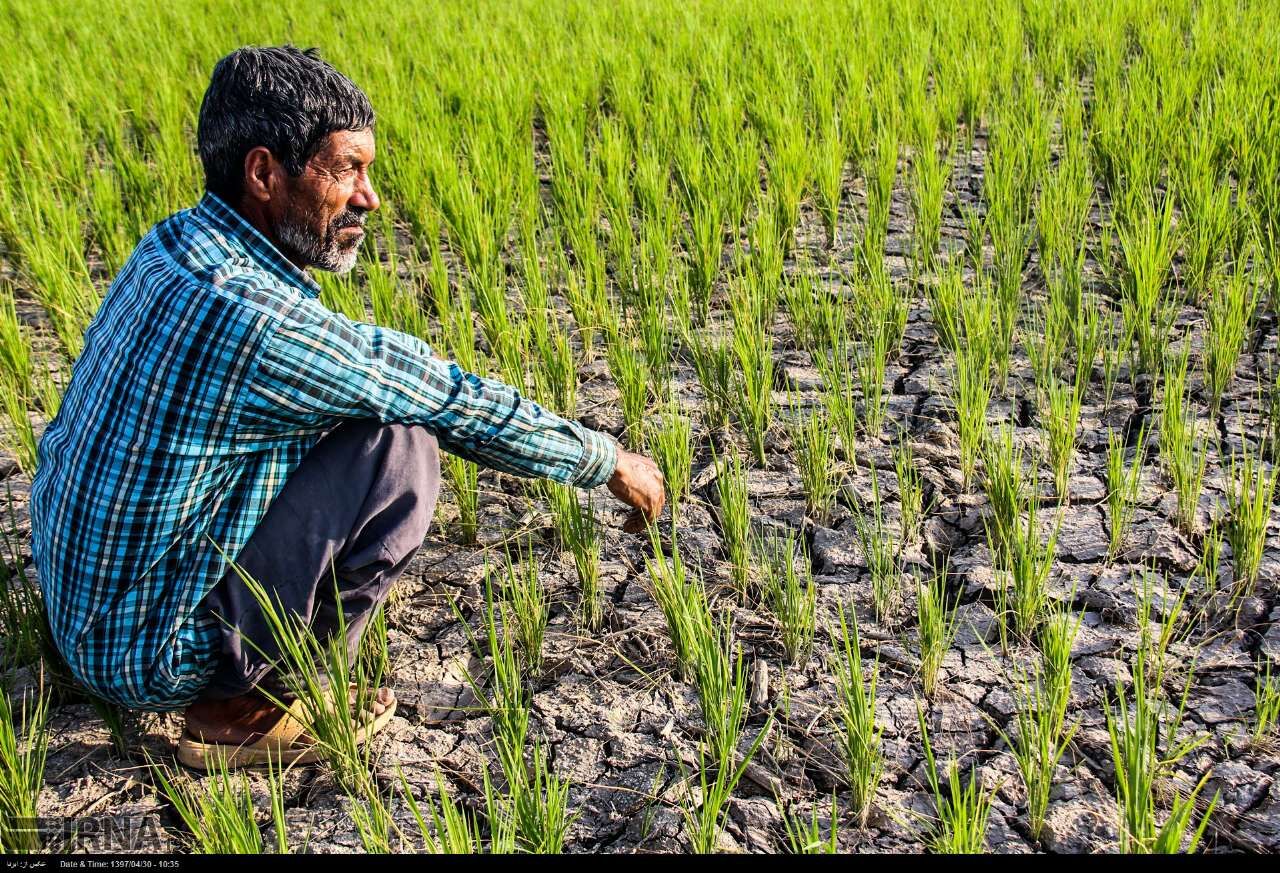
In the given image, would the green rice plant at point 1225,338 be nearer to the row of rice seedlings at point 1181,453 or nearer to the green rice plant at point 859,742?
the row of rice seedlings at point 1181,453

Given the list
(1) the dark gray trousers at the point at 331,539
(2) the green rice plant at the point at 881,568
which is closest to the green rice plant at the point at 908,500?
(2) the green rice plant at the point at 881,568

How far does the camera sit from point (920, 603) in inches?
70.9

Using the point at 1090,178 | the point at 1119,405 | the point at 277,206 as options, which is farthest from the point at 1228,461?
the point at 277,206

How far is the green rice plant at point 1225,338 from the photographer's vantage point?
2.46 m

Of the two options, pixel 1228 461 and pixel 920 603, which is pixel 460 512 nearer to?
pixel 920 603

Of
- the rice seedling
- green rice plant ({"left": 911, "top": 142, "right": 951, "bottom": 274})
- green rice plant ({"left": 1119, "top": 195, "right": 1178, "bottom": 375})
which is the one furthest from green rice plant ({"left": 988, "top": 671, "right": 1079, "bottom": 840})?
green rice plant ({"left": 911, "top": 142, "right": 951, "bottom": 274})

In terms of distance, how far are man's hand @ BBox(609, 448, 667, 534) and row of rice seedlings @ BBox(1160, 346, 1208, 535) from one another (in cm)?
101

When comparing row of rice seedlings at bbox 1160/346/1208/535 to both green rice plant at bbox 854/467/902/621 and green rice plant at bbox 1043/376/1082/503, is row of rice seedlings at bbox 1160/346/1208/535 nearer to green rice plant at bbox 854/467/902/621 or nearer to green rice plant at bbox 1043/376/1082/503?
green rice plant at bbox 1043/376/1082/503

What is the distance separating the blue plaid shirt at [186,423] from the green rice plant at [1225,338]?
166 centimetres

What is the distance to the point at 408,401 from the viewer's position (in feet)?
5.25

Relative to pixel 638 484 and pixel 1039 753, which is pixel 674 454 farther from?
pixel 1039 753

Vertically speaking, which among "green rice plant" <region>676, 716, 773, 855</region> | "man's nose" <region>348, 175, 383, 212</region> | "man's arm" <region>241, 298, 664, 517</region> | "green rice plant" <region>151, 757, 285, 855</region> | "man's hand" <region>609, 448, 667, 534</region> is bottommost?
"green rice plant" <region>676, 716, 773, 855</region>

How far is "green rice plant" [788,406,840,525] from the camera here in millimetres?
2225

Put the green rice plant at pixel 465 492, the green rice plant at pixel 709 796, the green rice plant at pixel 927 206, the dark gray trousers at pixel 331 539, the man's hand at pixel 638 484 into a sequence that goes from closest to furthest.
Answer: the green rice plant at pixel 709 796 → the dark gray trousers at pixel 331 539 → the man's hand at pixel 638 484 → the green rice plant at pixel 465 492 → the green rice plant at pixel 927 206
